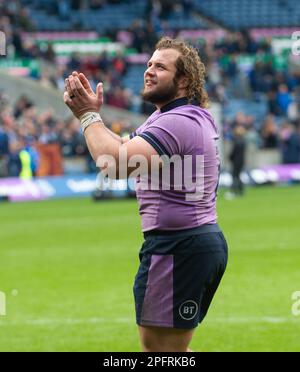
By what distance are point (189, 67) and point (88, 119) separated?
73 centimetres

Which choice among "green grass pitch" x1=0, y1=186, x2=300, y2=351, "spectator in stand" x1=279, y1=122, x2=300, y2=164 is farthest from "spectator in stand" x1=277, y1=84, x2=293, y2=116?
"green grass pitch" x1=0, y1=186, x2=300, y2=351

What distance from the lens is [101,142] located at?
22.2 ft

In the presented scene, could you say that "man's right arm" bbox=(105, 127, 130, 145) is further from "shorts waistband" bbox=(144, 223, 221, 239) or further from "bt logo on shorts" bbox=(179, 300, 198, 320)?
"bt logo on shorts" bbox=(179, 300, 198, 320)

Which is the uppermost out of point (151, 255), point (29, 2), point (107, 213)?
point (29, 2)

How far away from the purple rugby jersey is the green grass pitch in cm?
340

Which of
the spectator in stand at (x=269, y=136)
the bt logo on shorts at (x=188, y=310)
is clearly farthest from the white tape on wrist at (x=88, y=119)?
the spectator in stand at (x=269, y=136)

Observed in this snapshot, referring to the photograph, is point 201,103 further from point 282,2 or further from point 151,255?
point 282,2

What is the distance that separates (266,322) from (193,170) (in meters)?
5.01

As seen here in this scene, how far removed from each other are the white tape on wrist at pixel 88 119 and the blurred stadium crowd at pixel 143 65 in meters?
26.4

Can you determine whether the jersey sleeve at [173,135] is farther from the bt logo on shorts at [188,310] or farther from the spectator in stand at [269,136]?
the spectator in stand at [269,136]

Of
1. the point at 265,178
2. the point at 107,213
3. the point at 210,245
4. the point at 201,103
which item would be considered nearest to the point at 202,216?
the point at 210,245

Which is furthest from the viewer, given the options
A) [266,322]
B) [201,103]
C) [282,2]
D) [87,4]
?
[282,2]

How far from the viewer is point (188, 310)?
22.9 ft

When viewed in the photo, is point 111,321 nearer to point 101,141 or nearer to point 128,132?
point 101,141
